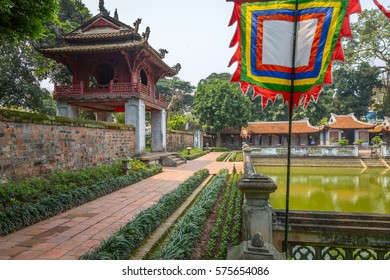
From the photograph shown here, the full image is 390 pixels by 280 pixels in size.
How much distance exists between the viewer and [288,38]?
3119 millimetres

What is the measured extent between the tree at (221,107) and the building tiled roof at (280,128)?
2.86m

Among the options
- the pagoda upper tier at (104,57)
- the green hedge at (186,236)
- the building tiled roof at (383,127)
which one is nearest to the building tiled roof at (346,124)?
the building tiled roof at (383,127)

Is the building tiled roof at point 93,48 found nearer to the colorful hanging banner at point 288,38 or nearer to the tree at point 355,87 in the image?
the colorful hanging banner at point 288,38

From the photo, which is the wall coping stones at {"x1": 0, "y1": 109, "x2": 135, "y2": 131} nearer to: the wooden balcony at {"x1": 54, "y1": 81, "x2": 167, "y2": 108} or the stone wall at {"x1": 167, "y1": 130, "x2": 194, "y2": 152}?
the wooden balcony at {"x1": 54, "y1": 81, "x2": 167, "y2": 108}

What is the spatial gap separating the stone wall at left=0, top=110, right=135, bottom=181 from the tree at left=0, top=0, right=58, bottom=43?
2.33 meters

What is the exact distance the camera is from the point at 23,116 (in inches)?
271

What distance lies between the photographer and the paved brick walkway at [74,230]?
3.77 meters

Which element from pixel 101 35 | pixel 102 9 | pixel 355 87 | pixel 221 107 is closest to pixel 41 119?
pixel 101 35

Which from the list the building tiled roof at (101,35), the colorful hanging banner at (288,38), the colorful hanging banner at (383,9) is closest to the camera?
the colorful hanging banner at (383,9)

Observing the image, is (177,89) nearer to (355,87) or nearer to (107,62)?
(355,87)

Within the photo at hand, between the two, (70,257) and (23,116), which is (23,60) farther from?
(70,257)

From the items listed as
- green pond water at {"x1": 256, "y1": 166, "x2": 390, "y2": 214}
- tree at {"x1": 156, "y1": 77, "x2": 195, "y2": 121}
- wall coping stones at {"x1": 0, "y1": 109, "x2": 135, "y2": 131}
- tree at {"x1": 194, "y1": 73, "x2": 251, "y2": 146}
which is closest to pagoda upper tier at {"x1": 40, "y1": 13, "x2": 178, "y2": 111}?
wall coping stones at {"x1": 0, "y1": 109, "x2": 135, "y2": 131}
